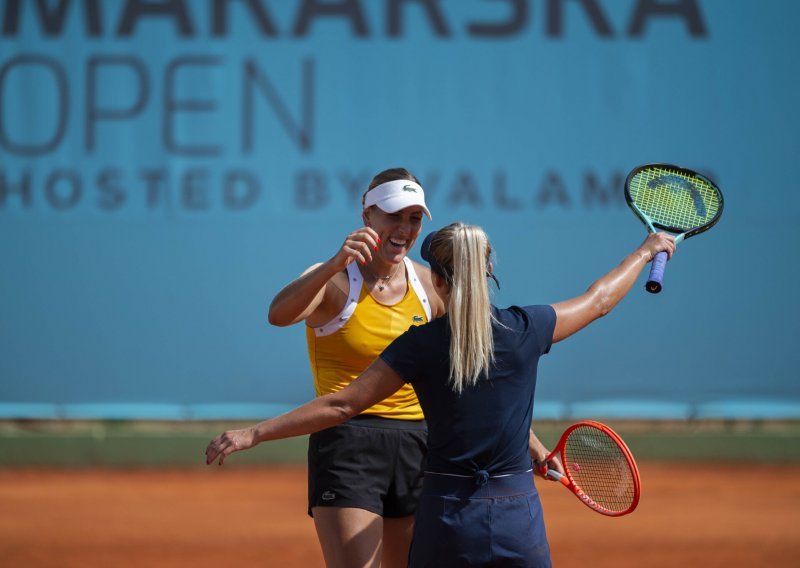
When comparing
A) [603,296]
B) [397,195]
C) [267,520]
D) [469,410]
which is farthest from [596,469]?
[267,520]

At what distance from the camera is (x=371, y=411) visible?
11.8ft

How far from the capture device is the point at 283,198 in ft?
30.5

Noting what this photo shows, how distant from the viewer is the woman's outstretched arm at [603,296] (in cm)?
305

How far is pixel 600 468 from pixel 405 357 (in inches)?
31.3

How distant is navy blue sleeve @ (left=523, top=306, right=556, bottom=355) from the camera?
2.95 meters

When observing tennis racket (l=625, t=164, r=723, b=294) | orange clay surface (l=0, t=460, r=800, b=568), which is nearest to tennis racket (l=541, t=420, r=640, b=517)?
tennis racket (l=625, t=164, r=723, b=294)

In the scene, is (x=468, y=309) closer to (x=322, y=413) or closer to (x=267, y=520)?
(x=322, y=413)

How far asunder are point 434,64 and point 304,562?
15.3 ft

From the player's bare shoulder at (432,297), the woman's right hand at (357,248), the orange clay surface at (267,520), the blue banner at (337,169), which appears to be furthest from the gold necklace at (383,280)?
the blue banner at (337,169)

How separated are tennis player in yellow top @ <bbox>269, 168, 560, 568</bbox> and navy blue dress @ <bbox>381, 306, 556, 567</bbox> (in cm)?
55

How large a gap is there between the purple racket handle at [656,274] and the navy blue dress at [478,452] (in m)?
0.44

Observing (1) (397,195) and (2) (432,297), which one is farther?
(2) (432,297)

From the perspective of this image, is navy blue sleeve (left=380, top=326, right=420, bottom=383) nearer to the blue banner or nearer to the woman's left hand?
the woman's left hand

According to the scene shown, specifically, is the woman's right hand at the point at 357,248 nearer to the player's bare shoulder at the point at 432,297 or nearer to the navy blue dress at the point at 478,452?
the navy blue dress at the point at 478,452
